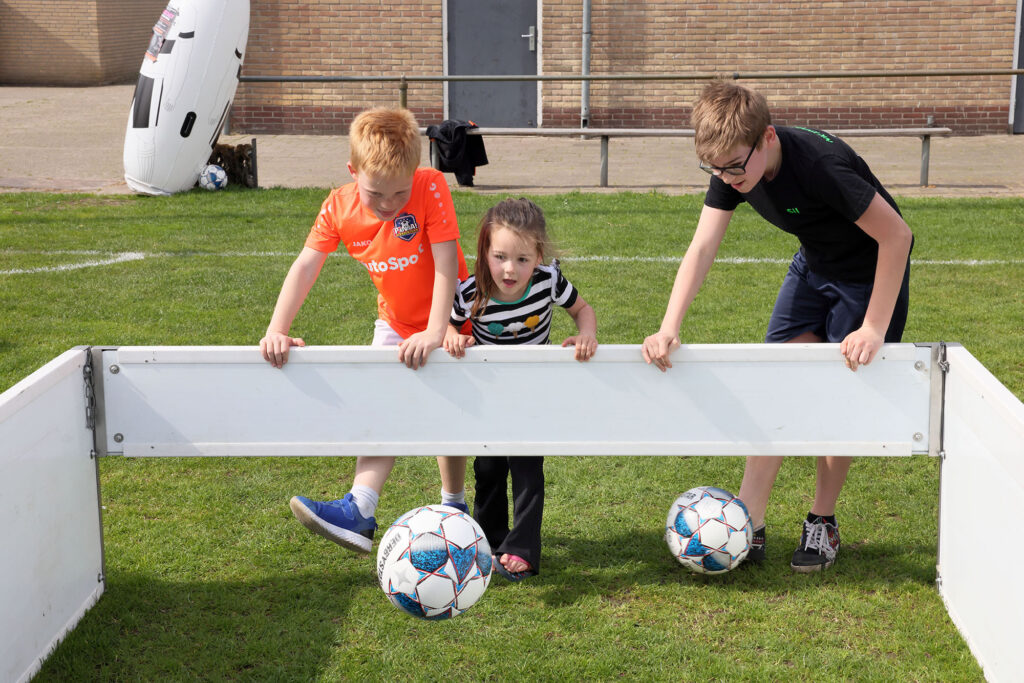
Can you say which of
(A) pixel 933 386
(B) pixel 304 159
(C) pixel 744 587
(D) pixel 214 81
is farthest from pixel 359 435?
(B) pixel 304 159

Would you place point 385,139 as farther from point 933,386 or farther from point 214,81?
point 214,81

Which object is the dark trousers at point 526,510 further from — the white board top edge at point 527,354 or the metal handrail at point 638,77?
the metal handrail at point 638,77

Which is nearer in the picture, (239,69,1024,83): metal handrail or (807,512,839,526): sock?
(807,512,839,526): sock

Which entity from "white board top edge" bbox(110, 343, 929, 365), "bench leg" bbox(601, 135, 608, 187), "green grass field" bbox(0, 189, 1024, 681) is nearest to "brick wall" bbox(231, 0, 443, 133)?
"bench leg" bbox(601, 135, 608, 187)

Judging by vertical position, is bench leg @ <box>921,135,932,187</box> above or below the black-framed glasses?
below

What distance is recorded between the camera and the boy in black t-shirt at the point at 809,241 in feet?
10.6

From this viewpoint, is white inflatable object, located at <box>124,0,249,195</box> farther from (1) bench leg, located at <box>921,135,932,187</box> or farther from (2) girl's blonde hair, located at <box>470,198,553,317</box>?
(2) girl's blonde hair, located at <box>470,198,553,317</box>

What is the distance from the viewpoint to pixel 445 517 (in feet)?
11.2

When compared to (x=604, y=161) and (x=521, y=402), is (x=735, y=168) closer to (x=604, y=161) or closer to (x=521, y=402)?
(x=521, y=402)

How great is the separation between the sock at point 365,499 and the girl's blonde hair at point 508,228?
2.37 feet

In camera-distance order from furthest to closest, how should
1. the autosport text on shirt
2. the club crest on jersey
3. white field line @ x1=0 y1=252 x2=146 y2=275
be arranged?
1. white field line @ x1=0 y1=252 x2=146 y2=275
2. the autosport text on shirt
3. the club crest on jersey

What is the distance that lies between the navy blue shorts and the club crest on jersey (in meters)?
1.32

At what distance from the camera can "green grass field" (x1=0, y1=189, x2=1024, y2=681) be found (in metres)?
3.32

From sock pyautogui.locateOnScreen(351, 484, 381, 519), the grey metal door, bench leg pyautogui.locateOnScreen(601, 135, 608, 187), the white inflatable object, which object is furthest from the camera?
the grey metal door
